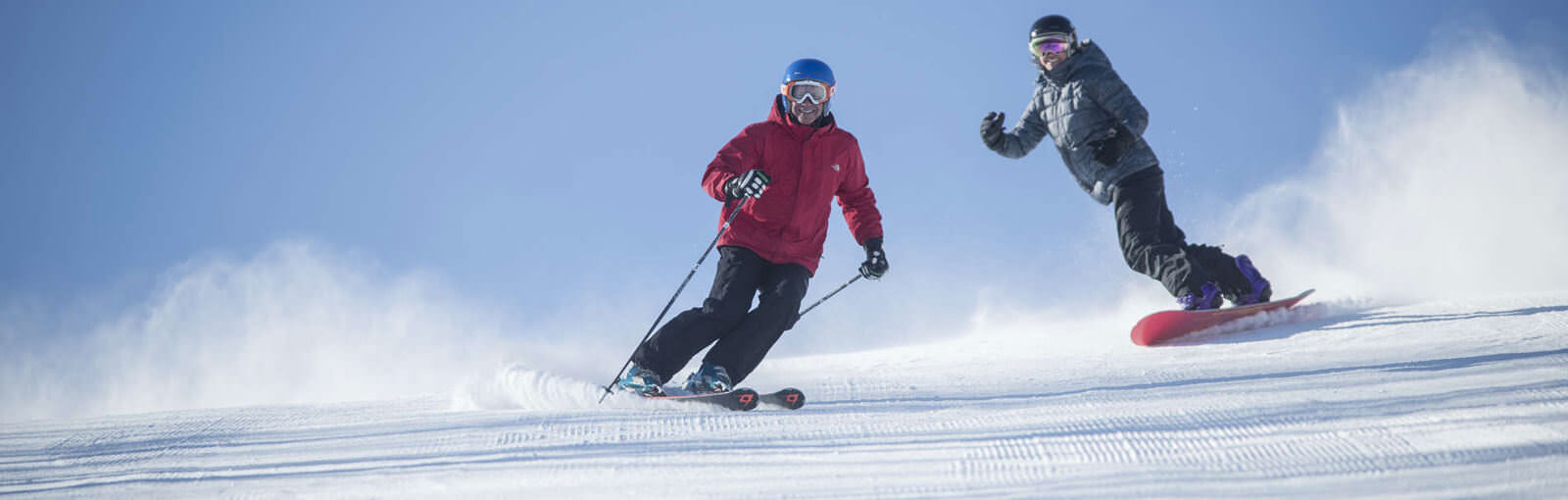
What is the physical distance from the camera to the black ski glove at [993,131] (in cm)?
490

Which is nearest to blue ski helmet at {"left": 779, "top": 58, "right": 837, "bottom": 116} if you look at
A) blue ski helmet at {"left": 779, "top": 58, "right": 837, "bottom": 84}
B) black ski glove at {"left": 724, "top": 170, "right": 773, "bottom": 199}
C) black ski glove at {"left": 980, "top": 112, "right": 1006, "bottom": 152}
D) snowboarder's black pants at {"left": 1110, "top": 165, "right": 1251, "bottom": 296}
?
blue ski helmet at {"left": 779, "top": 58, "right": 837, "bottom": 84}

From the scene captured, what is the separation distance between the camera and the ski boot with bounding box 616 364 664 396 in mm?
3625

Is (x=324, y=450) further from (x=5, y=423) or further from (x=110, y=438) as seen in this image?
(x=5, y=423)

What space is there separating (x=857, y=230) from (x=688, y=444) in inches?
79.7

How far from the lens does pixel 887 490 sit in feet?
6.68

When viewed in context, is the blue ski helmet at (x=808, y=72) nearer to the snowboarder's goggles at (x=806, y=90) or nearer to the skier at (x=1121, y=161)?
the snowboarder's goggles at (x=806, y=90)

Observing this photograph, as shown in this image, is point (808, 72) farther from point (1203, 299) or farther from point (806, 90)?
point (1203, 299)

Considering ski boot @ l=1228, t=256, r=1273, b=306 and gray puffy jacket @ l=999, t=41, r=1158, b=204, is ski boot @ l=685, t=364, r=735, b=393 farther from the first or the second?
ski boot @ l=1228, t=256, r=1273, b=306

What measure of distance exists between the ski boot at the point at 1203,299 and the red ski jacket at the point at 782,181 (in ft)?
6.08

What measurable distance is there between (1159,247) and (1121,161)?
46 cm

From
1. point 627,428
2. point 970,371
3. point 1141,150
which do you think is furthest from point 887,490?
point 1141,150

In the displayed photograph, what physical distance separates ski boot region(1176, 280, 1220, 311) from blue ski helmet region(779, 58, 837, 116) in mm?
2034

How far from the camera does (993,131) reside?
4.90m

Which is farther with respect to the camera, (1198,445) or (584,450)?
(584,450)
